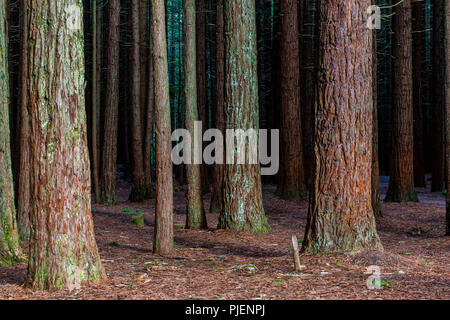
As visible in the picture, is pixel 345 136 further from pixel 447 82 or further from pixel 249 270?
pixel 447 82

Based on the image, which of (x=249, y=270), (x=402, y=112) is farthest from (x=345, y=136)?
(x=402, y=112)

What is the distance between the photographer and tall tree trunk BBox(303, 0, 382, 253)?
6.79 m

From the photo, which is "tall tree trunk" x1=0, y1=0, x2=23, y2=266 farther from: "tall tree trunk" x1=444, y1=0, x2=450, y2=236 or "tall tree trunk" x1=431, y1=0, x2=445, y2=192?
"tall tree trunk" x1=431, y1=0, x2=445, y2=192

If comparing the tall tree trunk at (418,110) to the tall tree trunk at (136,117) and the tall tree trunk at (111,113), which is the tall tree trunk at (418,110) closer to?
the tall tree trunk at (136,117)

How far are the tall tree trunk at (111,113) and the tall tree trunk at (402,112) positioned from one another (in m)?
8.76

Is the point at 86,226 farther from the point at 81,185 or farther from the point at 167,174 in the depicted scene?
the point at 167,174

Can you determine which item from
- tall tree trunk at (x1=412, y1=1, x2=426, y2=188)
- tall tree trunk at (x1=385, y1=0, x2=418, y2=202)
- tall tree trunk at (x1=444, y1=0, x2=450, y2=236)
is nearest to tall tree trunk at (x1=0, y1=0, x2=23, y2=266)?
tall tree trunk at (x1=444, y1=0, x2=450, y2=236)

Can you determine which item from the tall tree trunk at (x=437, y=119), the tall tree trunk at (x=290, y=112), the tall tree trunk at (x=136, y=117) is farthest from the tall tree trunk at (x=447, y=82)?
the tall tree trunk at (x=136, y=117)

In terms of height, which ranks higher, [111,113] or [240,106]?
[111,113]

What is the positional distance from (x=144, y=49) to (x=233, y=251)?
14.7 m

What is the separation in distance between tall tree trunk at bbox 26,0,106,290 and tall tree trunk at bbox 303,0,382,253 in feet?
10.7

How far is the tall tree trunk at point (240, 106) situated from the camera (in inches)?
410

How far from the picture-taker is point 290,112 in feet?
54.7

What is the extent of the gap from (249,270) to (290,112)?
10763mm
